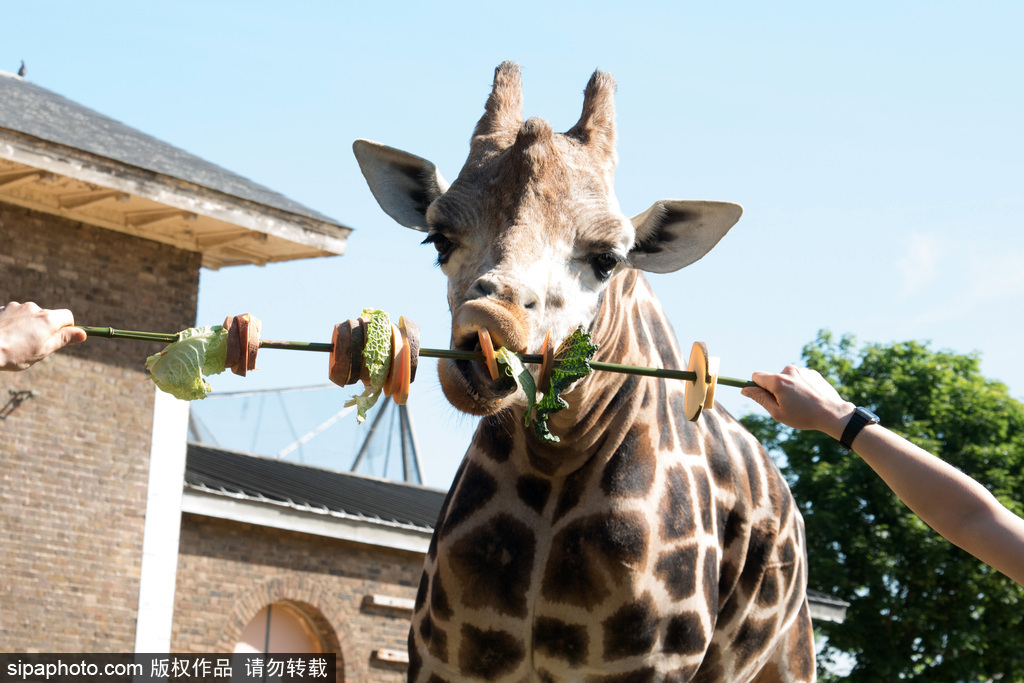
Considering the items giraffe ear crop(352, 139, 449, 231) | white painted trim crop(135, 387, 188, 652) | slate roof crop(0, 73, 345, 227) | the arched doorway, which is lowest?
the arched doorway

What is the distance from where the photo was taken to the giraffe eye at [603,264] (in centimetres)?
431

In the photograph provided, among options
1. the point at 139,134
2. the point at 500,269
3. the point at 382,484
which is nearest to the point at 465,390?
the point at 500,269

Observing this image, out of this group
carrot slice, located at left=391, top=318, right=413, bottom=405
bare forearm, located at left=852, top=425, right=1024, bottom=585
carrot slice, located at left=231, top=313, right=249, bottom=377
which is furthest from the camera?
carrot slice, located at left=391, top=318, right=413, bottom=405

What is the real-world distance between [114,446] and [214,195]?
10.7 ft

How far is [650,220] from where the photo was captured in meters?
4.73

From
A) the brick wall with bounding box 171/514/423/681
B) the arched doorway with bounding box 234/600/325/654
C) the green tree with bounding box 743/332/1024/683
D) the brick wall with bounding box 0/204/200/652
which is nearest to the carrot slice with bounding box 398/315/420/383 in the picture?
the brick wall with bounding box 0/204/200/652

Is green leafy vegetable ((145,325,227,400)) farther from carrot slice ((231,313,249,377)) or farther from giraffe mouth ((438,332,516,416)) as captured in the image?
giraffe mouth ((438,332,516,416))

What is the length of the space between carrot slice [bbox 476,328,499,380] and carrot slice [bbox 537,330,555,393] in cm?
34

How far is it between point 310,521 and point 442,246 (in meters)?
11.7

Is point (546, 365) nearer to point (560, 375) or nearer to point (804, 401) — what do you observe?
point (560, 375)

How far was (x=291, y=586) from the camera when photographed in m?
15.9

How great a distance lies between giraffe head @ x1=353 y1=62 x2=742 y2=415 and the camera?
Answer: 378 cm

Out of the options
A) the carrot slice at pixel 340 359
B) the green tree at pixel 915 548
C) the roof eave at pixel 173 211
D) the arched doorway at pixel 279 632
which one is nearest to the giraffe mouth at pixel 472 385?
the carrot slice at pixel 340 359

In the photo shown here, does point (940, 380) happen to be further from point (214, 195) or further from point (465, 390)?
point (465, 390)
